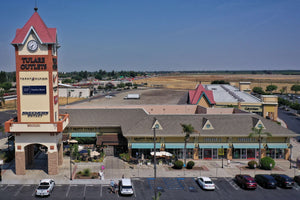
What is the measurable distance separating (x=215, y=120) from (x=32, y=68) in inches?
1207

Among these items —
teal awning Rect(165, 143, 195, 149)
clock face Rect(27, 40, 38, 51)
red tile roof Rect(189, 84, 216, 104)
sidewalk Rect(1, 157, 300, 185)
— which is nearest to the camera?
sidewalk Rect(1, 157, 300, 185)

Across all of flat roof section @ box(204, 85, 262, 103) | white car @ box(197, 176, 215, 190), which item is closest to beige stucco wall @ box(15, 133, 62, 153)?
white car @ box(197, 176, 215, 190)

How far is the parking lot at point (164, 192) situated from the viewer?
34.9 m

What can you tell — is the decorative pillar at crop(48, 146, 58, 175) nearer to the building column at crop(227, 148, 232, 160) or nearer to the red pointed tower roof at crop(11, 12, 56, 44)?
the red pointed tower roof at crop(11, 12, 56, 44)

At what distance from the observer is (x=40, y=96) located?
137ft

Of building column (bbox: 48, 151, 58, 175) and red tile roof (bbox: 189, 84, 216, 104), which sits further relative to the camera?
red tile roof (bbox: 189, 84, 216, 104)

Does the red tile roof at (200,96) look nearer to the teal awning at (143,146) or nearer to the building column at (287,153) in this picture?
the building column at (287,153)

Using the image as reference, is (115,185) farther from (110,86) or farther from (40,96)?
(110,86)

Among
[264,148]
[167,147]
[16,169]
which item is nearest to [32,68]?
[16,169]

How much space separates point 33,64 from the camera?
41562 millimetres

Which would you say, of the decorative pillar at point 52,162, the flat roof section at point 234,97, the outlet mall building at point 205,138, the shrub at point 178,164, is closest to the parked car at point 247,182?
the shrub at point 178,164

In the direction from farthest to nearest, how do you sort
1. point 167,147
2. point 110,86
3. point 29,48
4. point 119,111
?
point 110,86 < point 119,111 < point 167,147 < point 29,48

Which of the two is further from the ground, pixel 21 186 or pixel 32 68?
pixel 32 68

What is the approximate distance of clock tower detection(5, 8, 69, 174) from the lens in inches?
1628
